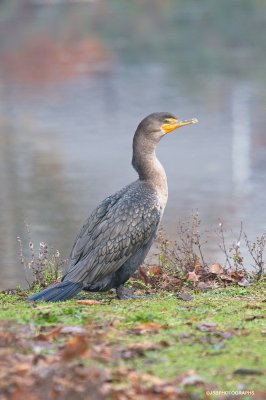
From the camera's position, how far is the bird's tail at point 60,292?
809cm

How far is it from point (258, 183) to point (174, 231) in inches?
140

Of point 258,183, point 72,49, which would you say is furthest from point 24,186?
point 72,49

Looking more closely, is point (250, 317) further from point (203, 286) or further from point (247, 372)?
point (203, 286)

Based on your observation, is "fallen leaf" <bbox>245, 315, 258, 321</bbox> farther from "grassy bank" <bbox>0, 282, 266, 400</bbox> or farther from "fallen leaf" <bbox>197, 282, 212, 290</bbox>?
"fallen leaf" <bbox>197, 282, 212, 290</bbox>

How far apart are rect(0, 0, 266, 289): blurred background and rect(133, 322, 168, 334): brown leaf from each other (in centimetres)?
488

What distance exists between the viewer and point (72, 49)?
34.4 meters

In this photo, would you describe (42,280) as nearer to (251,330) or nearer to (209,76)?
(251,330)

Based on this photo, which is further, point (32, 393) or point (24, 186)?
point (24, 186)

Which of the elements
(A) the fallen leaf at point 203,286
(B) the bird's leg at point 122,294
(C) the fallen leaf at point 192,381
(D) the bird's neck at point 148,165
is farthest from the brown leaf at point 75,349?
(A) the fallen leaf at point 203,286

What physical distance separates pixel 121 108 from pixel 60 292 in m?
16.0

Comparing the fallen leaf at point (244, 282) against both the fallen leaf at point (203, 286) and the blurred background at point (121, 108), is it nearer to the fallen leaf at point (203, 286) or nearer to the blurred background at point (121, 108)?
the fallen leaf at point (203, 286)

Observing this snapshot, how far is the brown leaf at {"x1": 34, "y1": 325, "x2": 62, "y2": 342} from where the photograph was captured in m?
6.17

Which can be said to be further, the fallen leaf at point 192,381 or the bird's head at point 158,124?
the bird's head at point 158,124

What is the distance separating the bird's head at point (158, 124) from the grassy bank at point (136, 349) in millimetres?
1846
